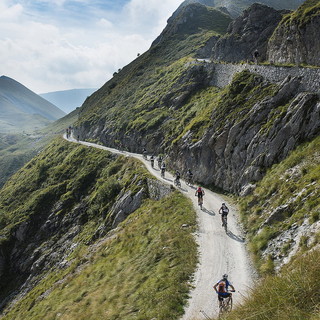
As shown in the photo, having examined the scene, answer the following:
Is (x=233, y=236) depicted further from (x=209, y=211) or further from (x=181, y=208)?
(x=181, y=208)

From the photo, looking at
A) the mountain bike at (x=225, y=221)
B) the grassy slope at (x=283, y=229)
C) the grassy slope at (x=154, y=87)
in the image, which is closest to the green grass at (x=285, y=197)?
the grassy slope at (x=283, y=229)

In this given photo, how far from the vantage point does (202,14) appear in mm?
155250

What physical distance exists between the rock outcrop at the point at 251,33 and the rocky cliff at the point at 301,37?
764 inches

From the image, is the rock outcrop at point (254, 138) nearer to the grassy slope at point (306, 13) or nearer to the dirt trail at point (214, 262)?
the dirt trail at point (214, 262)

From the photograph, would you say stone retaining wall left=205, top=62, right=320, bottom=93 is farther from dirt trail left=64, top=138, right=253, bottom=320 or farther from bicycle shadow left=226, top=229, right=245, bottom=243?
bicycle shadow left=226, top=229, right=245, bottom=243

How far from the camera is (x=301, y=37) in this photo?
40719 mm

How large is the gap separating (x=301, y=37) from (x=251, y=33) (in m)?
35.8

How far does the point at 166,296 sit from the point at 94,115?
327ft

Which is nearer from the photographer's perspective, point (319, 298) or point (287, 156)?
point (319, 298)

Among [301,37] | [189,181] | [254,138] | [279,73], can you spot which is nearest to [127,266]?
[189,181]

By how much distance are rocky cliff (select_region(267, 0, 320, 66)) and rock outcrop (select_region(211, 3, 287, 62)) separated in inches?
764

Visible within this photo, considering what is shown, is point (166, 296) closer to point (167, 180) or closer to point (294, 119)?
point (294, 119)

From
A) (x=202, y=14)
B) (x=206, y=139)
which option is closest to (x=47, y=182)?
(x=206, y=139)

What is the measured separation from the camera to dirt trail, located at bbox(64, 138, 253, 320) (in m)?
14.8
